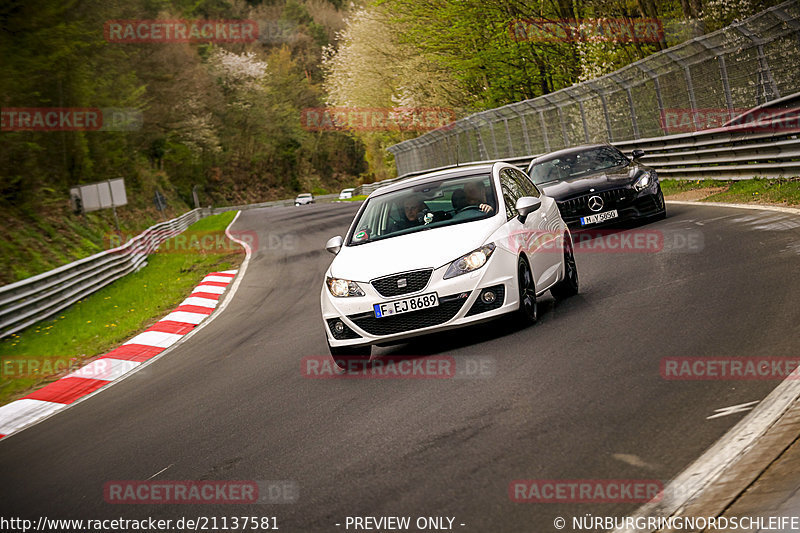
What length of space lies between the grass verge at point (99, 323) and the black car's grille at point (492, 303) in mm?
6485

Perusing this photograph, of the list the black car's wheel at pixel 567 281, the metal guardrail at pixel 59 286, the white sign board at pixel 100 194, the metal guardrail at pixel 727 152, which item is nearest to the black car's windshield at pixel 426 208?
the black car's wheel at pixel 567 281

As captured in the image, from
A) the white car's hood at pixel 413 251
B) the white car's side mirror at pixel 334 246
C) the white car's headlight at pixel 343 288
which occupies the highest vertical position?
the white car's side mirror at pixel 334 246

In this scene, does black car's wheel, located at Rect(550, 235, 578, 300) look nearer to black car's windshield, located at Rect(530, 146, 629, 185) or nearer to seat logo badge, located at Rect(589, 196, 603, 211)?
seat logo badge, located at Rect(589, 196, 603, 211)

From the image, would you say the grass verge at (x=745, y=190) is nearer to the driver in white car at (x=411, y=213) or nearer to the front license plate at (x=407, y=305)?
the driver in white car at (x=411, y=213)

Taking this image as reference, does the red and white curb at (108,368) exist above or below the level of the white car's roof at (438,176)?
below

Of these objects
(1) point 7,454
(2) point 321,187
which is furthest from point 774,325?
(2) point 321,187

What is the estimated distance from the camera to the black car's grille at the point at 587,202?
1431 cm

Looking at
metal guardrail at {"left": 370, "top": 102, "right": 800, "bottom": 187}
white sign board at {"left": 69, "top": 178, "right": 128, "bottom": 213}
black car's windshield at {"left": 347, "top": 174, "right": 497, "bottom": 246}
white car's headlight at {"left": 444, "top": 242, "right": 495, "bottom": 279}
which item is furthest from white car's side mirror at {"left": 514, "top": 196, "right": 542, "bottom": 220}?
white sign board at {"left": 69, "top": 178, "right": 128, "bottom": 213}

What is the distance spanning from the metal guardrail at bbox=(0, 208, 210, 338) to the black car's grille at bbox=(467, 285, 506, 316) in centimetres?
1028

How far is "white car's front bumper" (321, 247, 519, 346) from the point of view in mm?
7875

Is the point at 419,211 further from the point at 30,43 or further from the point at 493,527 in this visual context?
the point at 30,43

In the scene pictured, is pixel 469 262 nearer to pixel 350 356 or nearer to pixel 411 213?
pixel 411 213

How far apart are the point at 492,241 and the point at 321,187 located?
103 meters

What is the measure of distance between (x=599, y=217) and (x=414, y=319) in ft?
23.6
